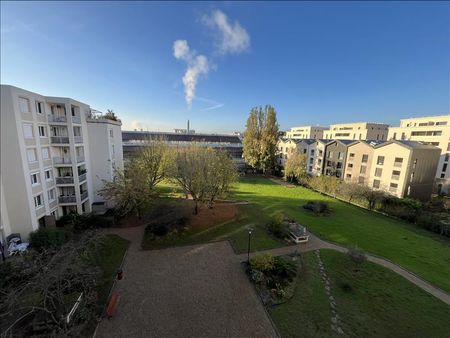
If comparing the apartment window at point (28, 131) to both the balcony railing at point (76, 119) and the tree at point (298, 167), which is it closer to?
the balcony railing at point (76, 119)

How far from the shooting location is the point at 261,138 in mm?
50031

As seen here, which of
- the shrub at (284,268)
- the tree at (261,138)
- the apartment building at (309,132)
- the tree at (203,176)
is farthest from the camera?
the apartment building at (309,132)

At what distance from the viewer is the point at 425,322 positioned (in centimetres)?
A: 1128

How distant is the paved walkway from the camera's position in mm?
10492

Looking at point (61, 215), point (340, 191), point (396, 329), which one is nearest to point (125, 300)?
point (396, 329)

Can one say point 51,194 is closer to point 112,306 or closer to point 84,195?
point 84,195

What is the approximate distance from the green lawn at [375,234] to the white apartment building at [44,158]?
22.4 meters

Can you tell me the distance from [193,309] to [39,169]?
19.9 m

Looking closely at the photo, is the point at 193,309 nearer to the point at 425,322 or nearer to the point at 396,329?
the point at 396,329

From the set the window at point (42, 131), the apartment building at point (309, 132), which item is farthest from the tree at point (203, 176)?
the apartment building at point (309, 132)

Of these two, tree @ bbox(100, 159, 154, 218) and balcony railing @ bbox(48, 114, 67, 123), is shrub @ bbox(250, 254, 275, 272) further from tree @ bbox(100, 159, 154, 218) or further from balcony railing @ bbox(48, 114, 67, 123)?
balcony railing @ bbox(48, 114, 67, 123)

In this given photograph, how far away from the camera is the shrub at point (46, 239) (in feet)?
55.5

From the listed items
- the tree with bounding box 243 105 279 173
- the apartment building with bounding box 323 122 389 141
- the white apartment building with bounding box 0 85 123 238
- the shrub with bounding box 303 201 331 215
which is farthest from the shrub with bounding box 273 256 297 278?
the apartment building with bounding box 323 122 389 141

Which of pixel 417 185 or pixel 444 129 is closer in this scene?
pixel 417 185
